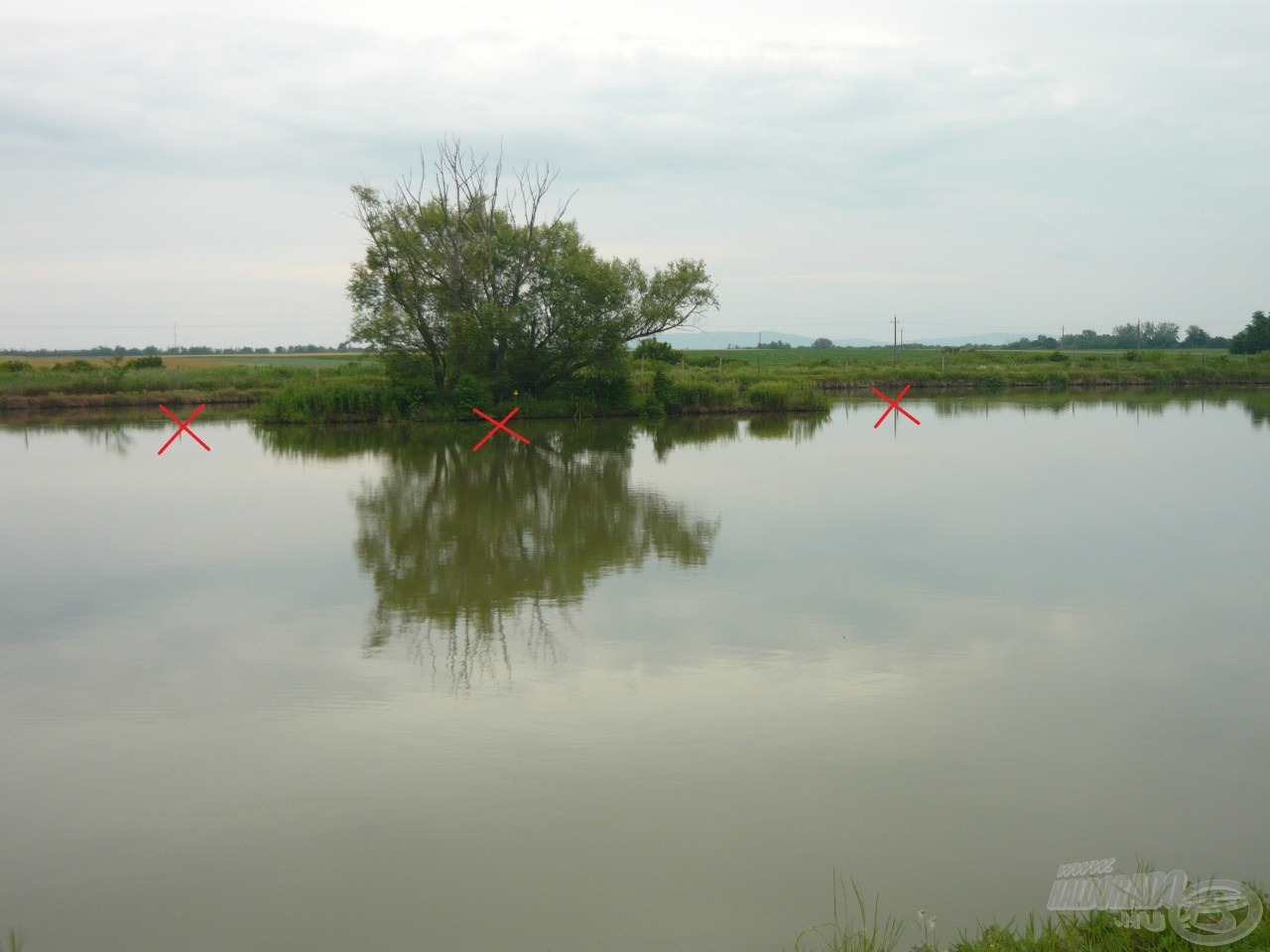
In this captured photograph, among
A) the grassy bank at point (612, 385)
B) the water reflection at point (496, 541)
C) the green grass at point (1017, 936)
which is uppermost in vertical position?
the grassy bank at point (612, 385)

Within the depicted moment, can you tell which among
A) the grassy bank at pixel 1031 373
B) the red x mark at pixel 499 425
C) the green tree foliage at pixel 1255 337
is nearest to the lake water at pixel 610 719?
the red x mark at pixel 499 425

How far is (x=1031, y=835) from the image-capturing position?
15.4 ft

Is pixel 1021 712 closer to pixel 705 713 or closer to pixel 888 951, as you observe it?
pixel 705 713

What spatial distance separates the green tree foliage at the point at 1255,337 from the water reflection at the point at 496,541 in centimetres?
5904

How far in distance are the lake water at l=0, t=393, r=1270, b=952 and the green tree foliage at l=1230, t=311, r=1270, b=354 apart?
62101 mm

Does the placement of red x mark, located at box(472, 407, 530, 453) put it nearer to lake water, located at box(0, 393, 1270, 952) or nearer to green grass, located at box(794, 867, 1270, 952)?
lake water, located at box(0, 393, 1270, 952)

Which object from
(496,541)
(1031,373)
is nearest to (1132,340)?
(1031,373)

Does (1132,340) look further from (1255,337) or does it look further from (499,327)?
(499,327)

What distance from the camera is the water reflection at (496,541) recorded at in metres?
7.97

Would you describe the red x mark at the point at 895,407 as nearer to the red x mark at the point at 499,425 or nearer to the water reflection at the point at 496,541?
the red x mark at the point at 499,425

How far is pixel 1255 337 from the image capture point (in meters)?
67.1

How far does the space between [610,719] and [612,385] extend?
2701 cm

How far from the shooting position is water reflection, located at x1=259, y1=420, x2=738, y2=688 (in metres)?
7.97

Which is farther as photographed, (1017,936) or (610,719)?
(610,719)
